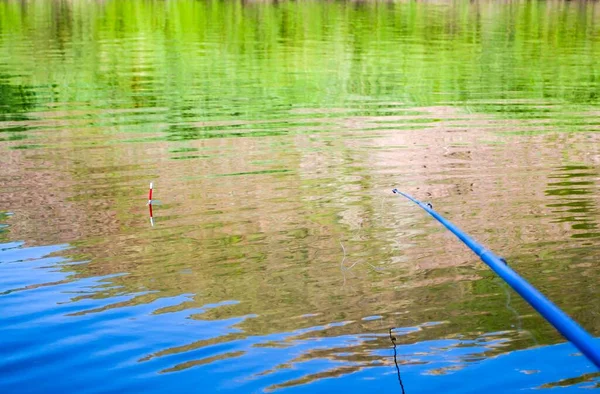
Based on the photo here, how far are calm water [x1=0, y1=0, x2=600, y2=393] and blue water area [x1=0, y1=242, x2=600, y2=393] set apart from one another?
2cm

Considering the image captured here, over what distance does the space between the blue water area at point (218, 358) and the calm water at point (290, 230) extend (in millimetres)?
23

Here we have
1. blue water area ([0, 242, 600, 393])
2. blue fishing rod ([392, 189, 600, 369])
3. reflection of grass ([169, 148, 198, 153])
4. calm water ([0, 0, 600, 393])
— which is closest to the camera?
blue fishing rod ([392, 189, 600, 369])

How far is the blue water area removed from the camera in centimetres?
667

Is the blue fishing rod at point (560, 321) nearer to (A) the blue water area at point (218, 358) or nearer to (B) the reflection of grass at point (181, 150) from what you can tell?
(A) the blue water area at point (218, 358)

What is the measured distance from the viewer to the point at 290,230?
1112cm

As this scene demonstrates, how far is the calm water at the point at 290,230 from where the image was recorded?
7.12 metres

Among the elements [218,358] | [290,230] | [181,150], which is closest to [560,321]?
[218,358]

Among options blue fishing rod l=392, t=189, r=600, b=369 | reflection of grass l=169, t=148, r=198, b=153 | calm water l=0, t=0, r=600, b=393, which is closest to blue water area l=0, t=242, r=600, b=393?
calm water l=0, t=0, r=600, b=393

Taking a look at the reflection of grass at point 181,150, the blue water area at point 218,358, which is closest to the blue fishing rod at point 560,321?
the blue water area at point 218,358

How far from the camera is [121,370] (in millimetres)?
6988

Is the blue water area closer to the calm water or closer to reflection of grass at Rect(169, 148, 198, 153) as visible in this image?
the calm water

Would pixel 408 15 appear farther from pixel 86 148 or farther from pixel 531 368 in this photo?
pixel 531 368

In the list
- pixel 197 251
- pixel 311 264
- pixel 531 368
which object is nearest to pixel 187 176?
pixel 197 251

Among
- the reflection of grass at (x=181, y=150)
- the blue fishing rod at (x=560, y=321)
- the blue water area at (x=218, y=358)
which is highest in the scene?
the blue fishing rod at (x=560, y=321)
